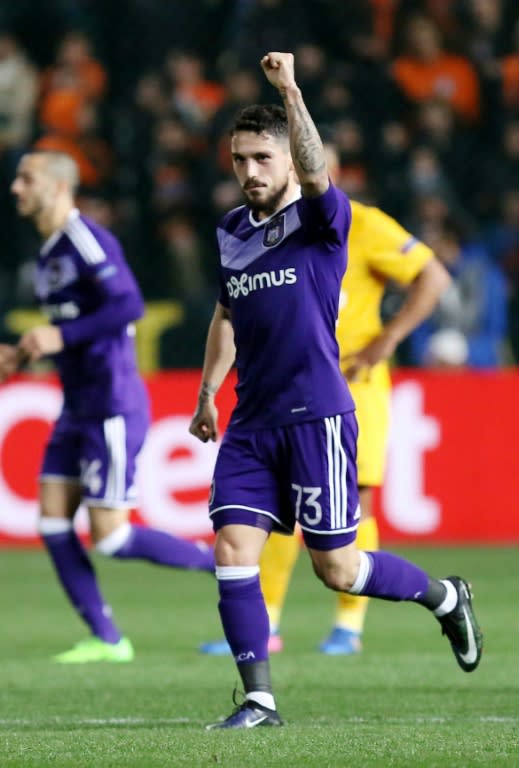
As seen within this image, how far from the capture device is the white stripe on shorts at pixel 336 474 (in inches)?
252

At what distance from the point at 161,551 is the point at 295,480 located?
2787 millimetres

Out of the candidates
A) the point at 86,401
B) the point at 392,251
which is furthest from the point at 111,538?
the point at 392,251

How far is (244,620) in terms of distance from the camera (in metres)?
6.36

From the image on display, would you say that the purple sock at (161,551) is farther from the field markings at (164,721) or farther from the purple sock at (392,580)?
the purple sock at (392,580)

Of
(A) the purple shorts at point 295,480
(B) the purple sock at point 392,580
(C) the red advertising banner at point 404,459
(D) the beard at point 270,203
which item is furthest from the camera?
(C) the red advertising banner at point 404,459

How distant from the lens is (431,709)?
22.4 feet

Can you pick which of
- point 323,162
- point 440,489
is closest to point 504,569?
point 440,489

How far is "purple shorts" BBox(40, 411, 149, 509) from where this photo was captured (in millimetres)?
8734

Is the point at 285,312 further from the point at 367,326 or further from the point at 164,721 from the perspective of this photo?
the point at 367,326

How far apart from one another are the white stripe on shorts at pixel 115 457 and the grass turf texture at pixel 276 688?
0.81 m

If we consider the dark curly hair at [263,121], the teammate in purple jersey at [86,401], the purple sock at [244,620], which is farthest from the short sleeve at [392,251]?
the purple sock at [244,620]

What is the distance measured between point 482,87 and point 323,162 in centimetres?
1163

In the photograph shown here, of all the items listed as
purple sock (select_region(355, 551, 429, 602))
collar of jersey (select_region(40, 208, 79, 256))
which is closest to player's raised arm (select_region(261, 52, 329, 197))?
purple sock (select_region(355, 551, 429, 602))

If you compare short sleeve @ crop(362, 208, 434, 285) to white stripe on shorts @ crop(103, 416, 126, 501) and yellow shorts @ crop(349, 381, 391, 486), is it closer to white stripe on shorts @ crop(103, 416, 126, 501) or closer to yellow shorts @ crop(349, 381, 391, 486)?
yellow shorts @ crop(349, 381, 391, 486)
